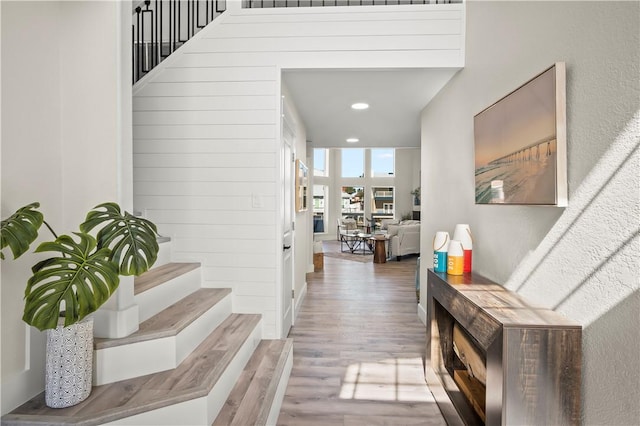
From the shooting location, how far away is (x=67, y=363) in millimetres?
1586

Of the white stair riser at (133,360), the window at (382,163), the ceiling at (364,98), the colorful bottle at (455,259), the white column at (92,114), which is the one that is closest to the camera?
the white stair riser at (133,360)

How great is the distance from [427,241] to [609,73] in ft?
8.72

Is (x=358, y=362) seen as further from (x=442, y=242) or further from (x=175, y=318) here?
(x=175, y=318)

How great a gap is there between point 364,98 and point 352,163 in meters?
9.71

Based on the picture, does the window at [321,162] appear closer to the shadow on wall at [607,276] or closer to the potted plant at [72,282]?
the potted plant at [72,282]

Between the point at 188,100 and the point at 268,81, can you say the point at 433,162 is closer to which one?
the point at 268,81

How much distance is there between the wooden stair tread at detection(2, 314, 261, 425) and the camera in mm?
1539

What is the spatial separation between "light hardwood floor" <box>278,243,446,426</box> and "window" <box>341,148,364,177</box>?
851cm

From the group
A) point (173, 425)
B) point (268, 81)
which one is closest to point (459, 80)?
point (268, 81)

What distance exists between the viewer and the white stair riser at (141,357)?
185 cm

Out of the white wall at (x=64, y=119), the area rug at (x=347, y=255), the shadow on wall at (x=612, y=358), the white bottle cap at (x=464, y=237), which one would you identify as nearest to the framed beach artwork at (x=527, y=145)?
the white bottle cap at (x=464, y=237)

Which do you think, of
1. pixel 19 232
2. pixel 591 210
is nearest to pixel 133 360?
pixel 19 232

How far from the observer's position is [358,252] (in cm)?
960

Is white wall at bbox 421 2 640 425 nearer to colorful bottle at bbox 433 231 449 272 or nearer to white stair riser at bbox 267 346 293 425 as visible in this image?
colorful bottle at bbox 433 231 449 272
